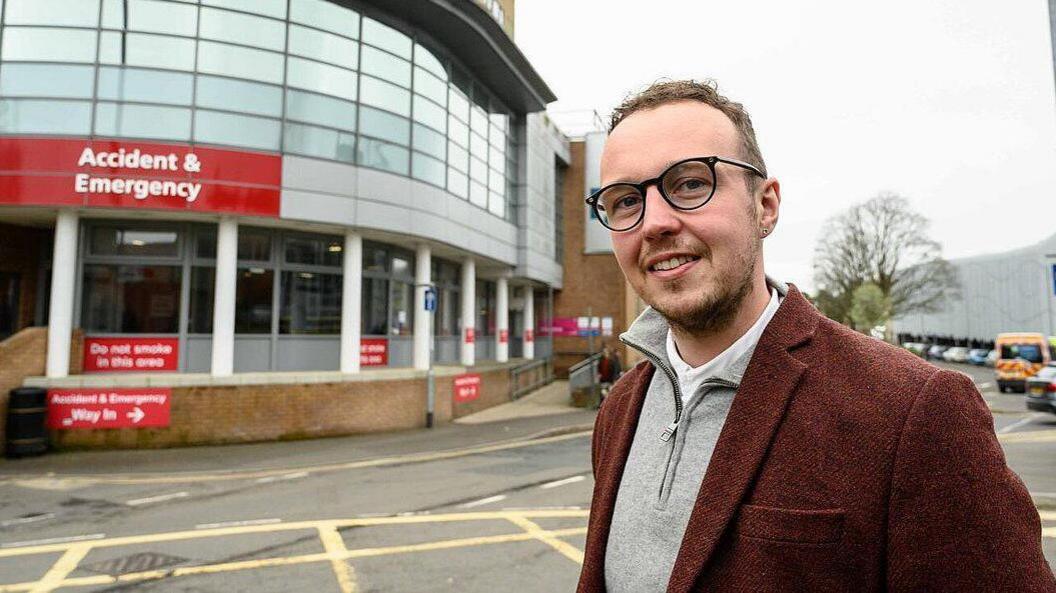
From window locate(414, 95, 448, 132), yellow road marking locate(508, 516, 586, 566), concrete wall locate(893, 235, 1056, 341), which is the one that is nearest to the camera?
yellow road marking locate(508, 516, 586, 566)

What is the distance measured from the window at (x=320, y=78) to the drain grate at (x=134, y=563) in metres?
10.6

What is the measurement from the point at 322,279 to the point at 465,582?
10590 millimetres

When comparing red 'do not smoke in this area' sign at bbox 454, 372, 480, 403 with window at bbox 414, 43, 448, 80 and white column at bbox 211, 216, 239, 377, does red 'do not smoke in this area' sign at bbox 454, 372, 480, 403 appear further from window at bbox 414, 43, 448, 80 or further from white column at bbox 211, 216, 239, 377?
window at bbox 414, 43, 448, 80

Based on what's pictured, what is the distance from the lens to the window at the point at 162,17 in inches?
480

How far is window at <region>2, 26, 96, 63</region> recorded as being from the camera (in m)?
11.9

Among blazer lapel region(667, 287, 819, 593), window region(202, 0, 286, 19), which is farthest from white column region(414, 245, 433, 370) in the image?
blazer lapel region(667, 287, 819, 593)

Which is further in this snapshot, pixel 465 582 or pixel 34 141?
pixel 34 141

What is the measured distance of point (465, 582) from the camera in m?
4.78

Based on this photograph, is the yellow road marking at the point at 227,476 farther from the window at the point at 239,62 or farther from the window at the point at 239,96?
the window at the point at 239,62

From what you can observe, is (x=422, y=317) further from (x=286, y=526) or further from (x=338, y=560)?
(x=338, y=560)

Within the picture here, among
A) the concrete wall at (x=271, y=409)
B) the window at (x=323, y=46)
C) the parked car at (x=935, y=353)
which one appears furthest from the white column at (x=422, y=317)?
the parked car at (x=935, y=353)

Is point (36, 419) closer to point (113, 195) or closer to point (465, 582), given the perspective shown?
point (113, 195)

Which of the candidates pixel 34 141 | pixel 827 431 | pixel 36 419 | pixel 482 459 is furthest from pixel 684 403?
pixel 34 141

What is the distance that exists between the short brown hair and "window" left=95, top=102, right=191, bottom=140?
1322 cm
